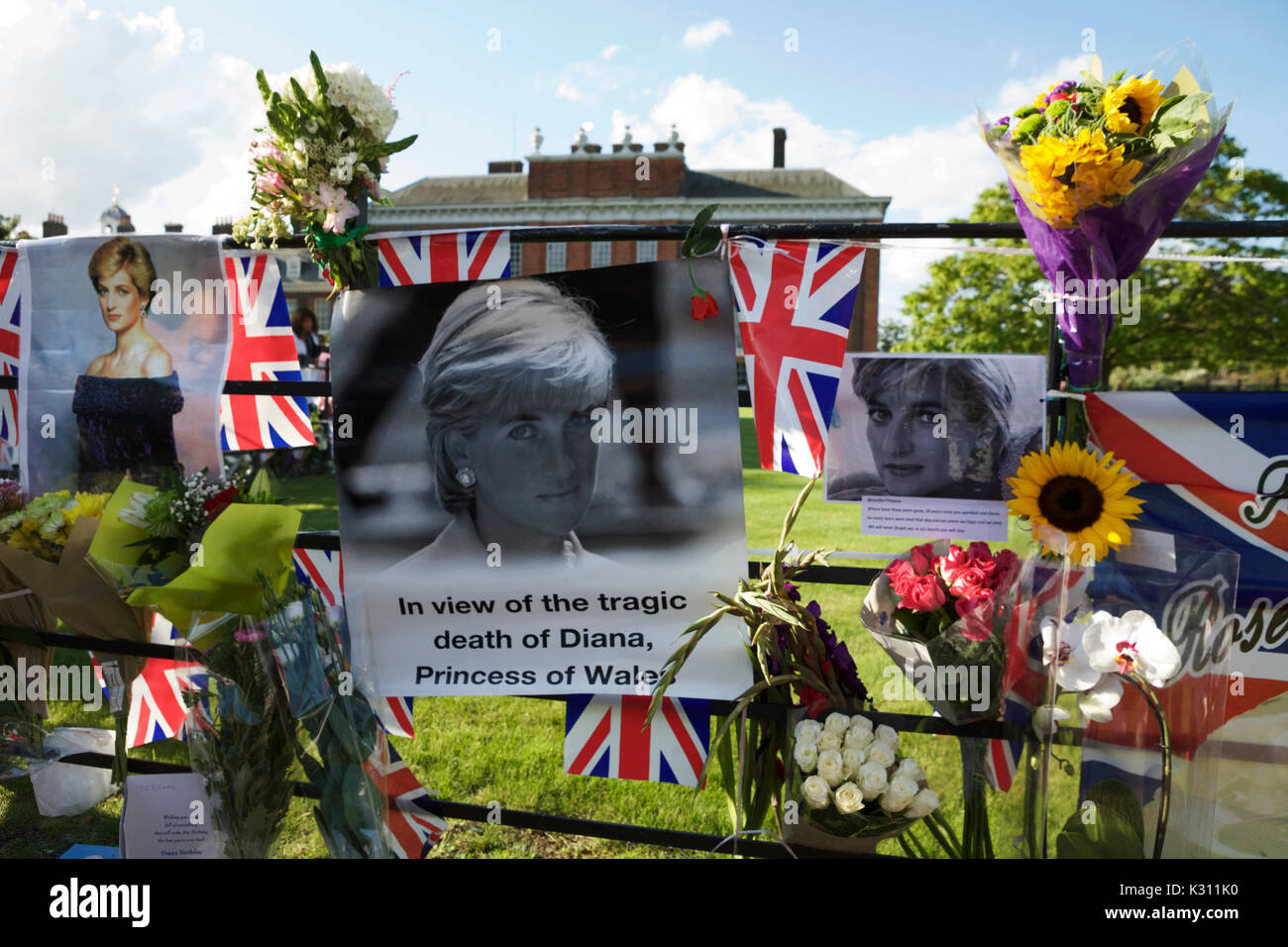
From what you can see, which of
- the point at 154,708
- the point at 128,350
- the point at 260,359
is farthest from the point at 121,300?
the point at 154,708

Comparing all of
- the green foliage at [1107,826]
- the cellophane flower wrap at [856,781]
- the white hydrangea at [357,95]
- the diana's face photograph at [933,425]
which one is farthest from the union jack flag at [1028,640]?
the white hydrangea at [357,95]

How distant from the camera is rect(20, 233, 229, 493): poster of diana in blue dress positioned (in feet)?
9.12

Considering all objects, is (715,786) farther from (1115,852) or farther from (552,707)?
(1115,852)

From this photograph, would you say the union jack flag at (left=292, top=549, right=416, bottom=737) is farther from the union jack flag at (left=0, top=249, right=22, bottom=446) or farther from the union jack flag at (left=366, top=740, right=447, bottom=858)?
the union jack flag at (left=0, top=249, right=22, bottom=446)

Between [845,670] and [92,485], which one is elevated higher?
[92,485]

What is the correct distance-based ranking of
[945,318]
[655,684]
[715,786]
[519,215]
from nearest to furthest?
[655,684], [715,786], [945,318], [519,215]

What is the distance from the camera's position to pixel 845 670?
207 cm

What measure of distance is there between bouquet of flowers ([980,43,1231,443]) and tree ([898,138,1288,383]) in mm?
19239

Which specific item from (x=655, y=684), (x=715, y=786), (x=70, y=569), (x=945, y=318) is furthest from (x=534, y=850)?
(x=945, y=318)

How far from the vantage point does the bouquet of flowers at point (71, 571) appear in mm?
2602

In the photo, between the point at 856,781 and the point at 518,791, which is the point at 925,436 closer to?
the point at 856,781

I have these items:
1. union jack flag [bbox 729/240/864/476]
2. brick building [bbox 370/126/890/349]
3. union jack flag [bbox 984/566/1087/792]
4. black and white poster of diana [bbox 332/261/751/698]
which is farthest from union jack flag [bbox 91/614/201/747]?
brick building [bbox 370/126/890/349]

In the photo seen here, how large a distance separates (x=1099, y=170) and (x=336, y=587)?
228 cm

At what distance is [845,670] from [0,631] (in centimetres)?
280
